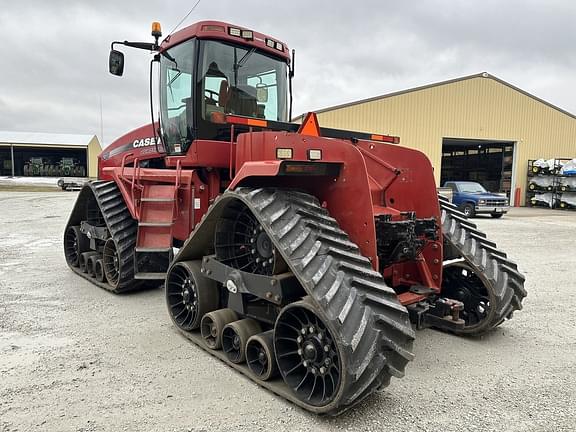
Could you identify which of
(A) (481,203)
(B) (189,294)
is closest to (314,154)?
(B) (189,294)

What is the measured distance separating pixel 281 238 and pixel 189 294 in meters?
1.54

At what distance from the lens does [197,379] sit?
11.0 feet

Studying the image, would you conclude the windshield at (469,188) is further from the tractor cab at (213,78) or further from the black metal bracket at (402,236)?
the black metal bracket at (402,236)

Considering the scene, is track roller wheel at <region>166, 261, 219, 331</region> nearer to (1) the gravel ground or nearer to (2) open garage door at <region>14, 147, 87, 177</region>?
(1) the gravel ground

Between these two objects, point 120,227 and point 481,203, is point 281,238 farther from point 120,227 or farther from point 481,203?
point 481,203

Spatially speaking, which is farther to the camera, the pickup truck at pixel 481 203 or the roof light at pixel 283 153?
the pickup truck at pixel 481 203

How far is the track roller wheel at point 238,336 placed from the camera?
3.48 m

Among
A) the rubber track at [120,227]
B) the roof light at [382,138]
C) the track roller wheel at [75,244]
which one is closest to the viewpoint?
the roof light at [382,138]

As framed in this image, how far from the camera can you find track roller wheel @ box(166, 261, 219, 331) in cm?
396

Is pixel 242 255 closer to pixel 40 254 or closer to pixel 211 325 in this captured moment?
pixel 211 325

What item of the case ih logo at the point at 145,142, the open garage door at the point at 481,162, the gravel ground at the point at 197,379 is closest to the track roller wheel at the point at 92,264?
the gravel ground at the point at 197,379

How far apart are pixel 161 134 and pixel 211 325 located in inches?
107

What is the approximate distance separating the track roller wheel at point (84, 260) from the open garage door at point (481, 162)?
22957mm

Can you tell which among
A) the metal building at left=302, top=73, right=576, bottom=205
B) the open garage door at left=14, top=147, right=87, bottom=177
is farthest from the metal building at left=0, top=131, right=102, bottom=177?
the metal building at left=302, top=73, right=576, bottom=205
